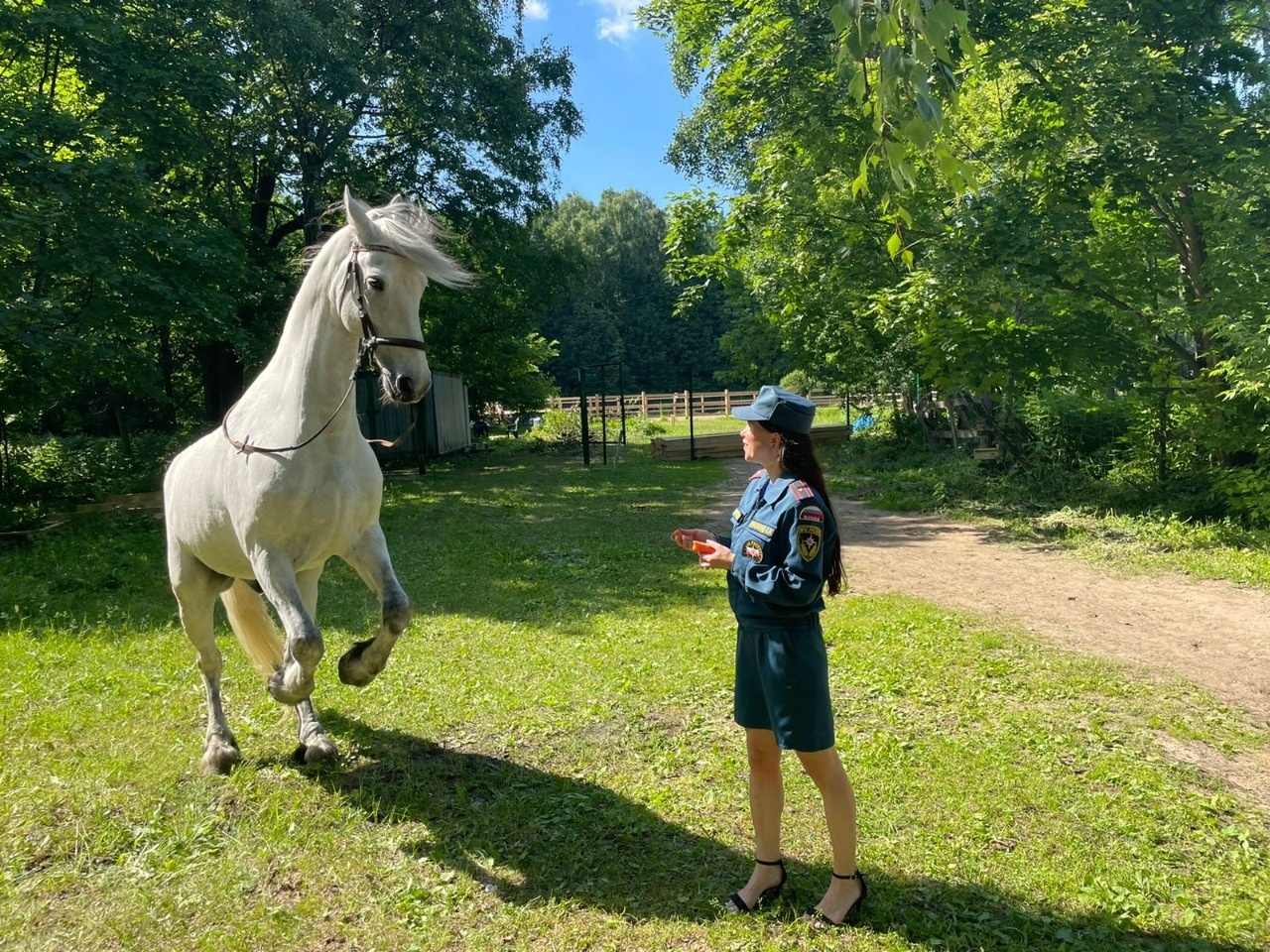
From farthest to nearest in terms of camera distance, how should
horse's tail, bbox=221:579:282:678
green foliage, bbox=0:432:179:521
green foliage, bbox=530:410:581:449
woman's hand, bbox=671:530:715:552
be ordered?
green foliage, bbox=530:410:581:449 → green foliage, bbox=0:432:179:521 → horse's tail, bbox=221:579:282:678 → woman's hand, bbox=671:530:715:552

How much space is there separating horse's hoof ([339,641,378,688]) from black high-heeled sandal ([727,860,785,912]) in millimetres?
1834

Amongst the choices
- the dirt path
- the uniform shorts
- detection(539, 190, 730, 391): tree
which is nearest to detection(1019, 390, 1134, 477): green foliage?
the dirt path

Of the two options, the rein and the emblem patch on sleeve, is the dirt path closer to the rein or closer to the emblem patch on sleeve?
the emblem patch on sleeve

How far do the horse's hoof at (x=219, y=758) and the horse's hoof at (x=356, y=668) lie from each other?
1016mm

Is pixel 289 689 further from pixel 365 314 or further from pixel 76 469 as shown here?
pixel 76 469

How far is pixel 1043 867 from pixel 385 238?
3.74 meters

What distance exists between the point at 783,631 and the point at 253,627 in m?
3.22

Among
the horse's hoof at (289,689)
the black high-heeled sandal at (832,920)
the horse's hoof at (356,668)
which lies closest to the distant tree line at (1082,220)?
the black high-heeled sandal at (832,920)

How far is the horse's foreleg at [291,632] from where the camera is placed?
11.0 feet

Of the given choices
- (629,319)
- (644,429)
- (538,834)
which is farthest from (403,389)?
(629,319)

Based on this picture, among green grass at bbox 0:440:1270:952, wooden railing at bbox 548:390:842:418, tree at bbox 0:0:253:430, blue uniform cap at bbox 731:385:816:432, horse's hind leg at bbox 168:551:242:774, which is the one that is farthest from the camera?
wooden railing at bbox 548:390:842:418

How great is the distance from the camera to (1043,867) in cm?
310

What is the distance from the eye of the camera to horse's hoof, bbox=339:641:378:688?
357cm

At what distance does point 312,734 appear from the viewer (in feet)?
13.8
